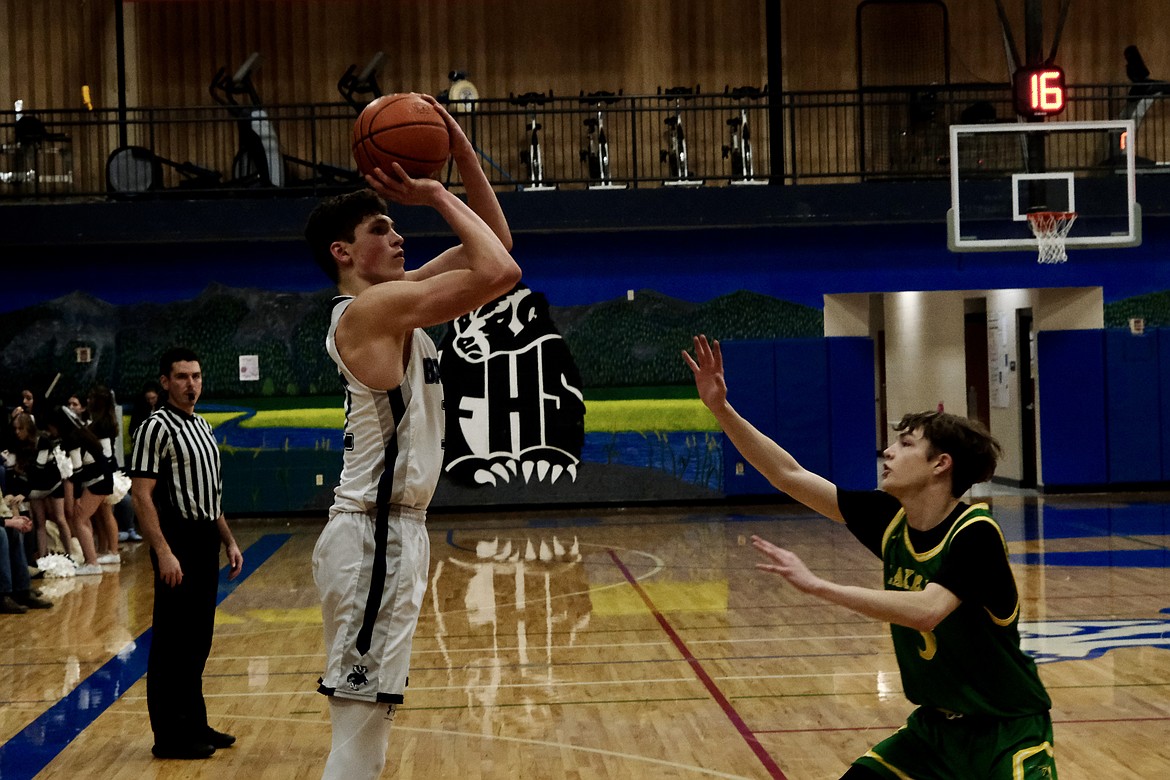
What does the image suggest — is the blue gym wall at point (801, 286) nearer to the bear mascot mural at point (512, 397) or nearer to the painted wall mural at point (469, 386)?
the painted wall mural at point (469, 386)

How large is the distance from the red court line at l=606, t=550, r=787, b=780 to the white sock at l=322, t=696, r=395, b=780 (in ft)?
6.66

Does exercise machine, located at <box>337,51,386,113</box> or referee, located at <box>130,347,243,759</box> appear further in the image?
exercise machine, located at <box>337,51,386,113</box>

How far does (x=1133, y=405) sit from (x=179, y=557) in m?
12.1

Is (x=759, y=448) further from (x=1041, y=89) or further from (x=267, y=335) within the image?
(x=267, y=335)

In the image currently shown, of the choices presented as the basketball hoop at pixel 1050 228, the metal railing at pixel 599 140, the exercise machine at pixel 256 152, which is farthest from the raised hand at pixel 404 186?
the metal railing at pixel 599 140

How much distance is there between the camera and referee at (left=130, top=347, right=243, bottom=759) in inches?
210

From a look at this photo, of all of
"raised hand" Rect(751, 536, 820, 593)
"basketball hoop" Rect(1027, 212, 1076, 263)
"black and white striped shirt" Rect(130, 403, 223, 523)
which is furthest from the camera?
"basketball hoop" Rect(1027, 212, 1076, 263)

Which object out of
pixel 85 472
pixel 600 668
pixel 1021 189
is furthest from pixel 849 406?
pixel 600 668

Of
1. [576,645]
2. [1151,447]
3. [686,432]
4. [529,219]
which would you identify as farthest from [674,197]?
[576,645]

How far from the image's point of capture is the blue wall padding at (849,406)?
14531 mm

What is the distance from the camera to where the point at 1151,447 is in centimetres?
1463

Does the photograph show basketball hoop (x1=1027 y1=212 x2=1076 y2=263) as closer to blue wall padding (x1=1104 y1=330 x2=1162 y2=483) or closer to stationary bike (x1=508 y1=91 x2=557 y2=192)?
blue wall padding (x1=1104 y1=330 x2=1162 y2=483)

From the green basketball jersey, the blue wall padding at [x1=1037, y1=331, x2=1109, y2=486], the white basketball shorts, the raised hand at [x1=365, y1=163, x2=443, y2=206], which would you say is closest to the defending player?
the green basketball jersey

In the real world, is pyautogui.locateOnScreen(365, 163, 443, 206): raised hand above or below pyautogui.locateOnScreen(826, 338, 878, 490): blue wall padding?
above
